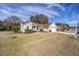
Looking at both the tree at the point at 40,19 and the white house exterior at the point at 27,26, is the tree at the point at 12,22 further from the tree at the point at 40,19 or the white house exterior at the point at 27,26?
the tree at the point at 40,19

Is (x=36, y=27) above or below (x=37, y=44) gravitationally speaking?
above

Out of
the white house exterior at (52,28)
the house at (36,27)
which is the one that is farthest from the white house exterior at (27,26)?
the white house exterior at (52,28)

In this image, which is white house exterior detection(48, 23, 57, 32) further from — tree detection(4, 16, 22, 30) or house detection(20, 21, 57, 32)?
tree detection(4, 16, 22, 30)

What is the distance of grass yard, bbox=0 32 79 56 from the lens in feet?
6.08

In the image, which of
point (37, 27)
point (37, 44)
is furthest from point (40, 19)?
point (37, 44)

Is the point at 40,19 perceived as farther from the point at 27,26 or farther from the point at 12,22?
the point at 12,22

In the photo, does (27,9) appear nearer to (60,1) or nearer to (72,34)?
(60,1)

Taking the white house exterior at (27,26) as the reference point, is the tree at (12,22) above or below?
above

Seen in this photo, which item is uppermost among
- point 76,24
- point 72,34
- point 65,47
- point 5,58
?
point 76,24

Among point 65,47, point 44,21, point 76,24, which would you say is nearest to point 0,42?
point 44,21

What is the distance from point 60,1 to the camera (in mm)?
1865

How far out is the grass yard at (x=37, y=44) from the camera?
1.85 metres

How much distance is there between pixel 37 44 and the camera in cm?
187

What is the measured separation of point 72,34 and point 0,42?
0.82 meters
